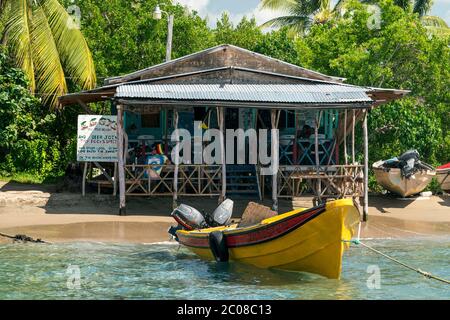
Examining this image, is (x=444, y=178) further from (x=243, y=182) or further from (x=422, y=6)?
(x=422, y=6)

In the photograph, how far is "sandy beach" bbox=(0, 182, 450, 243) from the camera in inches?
667

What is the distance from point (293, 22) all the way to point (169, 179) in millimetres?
19467

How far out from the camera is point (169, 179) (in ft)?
64.6

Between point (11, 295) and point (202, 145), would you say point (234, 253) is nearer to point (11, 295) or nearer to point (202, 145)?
point (11, 295)

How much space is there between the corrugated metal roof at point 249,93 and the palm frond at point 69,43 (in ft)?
15.4

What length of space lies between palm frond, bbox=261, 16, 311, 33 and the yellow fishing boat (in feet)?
80.7

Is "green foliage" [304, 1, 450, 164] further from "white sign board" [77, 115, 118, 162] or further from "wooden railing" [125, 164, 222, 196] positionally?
"white sign board" [77, 115, 118, 162]

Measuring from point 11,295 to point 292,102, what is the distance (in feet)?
30.3

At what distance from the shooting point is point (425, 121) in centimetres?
2461

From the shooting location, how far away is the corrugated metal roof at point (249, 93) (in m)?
18.7

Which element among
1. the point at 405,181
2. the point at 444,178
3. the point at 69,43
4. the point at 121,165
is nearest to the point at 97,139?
the point at 121,165

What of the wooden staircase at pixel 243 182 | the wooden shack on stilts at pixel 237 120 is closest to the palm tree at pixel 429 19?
the wooden shack on stilts at pixel 237 120
